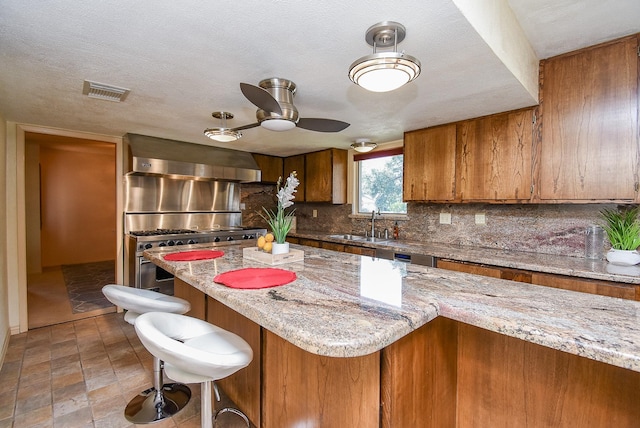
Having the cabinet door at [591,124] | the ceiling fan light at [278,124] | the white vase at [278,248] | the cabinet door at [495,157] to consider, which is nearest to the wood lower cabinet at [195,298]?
the white vase at [278,248]

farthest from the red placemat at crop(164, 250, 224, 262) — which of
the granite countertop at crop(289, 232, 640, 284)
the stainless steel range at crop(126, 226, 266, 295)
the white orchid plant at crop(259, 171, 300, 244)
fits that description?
the granite countertop at crop(289, 232, 640, 284)

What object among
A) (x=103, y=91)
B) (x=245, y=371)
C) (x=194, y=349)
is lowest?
(x=245, y=371)

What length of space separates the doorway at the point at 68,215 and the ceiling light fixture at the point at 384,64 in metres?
4.63

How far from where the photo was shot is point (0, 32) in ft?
4.48

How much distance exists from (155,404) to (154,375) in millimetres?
170

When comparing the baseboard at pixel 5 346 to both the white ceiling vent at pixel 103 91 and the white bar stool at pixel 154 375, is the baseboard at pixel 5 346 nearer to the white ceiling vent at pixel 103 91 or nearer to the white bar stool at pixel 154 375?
the white bar stool at pixel 154 375

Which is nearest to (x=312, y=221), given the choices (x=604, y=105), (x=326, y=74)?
(x=326, y=74)

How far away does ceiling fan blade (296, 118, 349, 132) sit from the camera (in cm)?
197

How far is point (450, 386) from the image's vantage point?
123 cm

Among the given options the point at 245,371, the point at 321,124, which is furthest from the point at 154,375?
the point at 321,124

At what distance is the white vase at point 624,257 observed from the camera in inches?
75.4

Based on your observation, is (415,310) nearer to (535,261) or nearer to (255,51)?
(255,51)

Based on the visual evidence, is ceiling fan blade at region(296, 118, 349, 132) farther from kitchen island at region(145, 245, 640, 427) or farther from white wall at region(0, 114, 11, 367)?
white wall at region(0, 114, 11, 367)

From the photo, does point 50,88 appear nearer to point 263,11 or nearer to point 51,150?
point 263,11
